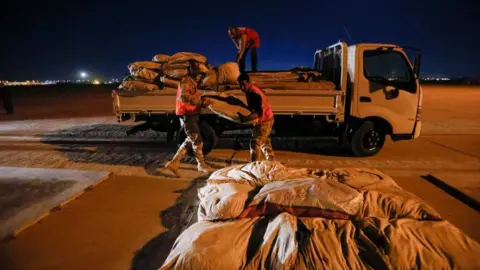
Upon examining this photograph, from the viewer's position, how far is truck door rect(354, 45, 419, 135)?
20.4 ft

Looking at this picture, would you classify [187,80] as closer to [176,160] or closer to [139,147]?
[176,160]

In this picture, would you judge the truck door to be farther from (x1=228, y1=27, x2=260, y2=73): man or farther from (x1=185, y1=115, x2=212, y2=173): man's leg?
(x1=185, y1=115, x2=212, y2=173): man's leg

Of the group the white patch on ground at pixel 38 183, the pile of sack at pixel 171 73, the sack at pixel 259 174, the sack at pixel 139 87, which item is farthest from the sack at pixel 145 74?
the sack at pixel 259 174

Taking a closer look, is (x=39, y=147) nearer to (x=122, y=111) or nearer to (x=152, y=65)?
(x=122, y=111)

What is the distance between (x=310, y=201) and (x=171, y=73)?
14.3 ft

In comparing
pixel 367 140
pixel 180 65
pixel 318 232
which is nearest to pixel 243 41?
pixel 180 65

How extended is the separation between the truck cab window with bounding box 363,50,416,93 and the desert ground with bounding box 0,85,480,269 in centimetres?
149

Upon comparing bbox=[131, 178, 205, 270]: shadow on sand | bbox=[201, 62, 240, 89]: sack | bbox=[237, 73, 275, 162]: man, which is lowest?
bbox=[131, 178, 205, 270]: shadow on sand

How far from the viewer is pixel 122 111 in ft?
21.0

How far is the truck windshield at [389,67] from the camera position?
627 cm

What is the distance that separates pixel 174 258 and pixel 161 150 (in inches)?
188

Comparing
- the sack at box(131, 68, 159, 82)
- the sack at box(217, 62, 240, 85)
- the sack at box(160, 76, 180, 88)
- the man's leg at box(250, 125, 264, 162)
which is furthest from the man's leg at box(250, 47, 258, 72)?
the man's leg at box(250, 125, 264, 162)

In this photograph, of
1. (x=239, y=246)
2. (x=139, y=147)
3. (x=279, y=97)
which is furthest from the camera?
(x=139, y=147)

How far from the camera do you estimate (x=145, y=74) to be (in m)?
6.22
